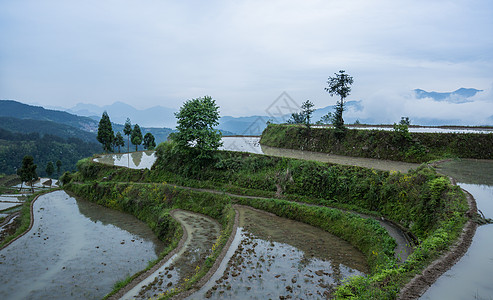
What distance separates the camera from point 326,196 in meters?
18.8

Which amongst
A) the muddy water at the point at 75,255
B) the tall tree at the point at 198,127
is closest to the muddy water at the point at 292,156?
the tall tree at the point at 198,127

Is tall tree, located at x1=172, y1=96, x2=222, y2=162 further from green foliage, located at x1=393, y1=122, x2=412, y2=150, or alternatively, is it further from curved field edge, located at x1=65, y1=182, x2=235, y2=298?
green foliage, located at x1=393, y1=122, x2=412, y2=150

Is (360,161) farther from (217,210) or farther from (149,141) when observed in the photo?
(149,141)

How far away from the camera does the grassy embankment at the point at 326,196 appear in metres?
8.75

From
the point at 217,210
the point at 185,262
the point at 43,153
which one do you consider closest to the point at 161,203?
the point at 217,210

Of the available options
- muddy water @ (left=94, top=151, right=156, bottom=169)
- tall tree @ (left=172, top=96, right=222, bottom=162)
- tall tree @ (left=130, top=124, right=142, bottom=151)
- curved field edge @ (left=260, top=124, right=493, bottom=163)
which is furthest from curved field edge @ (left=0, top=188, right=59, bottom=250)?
curved field edge @ (left=260, top=124, right=493, bottom=163)

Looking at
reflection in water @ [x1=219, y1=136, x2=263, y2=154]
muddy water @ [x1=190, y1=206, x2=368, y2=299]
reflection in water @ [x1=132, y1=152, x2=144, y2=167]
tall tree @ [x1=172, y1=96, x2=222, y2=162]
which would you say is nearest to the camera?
muddy water @ [x1=190, y1=206, x2=368, y2=299]

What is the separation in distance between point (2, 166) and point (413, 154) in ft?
447

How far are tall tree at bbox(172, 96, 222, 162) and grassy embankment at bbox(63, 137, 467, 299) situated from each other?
225 cm

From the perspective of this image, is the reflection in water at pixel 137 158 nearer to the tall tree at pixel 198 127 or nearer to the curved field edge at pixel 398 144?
the tall tree at pixel 198 127

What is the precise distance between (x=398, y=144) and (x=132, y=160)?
33232 millimetres

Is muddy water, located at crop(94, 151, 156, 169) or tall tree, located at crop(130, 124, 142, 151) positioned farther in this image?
tall tree, located at crop(130, 124, 142, 151)

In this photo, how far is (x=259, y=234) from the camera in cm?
1503

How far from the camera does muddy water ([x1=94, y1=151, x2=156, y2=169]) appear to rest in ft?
109
